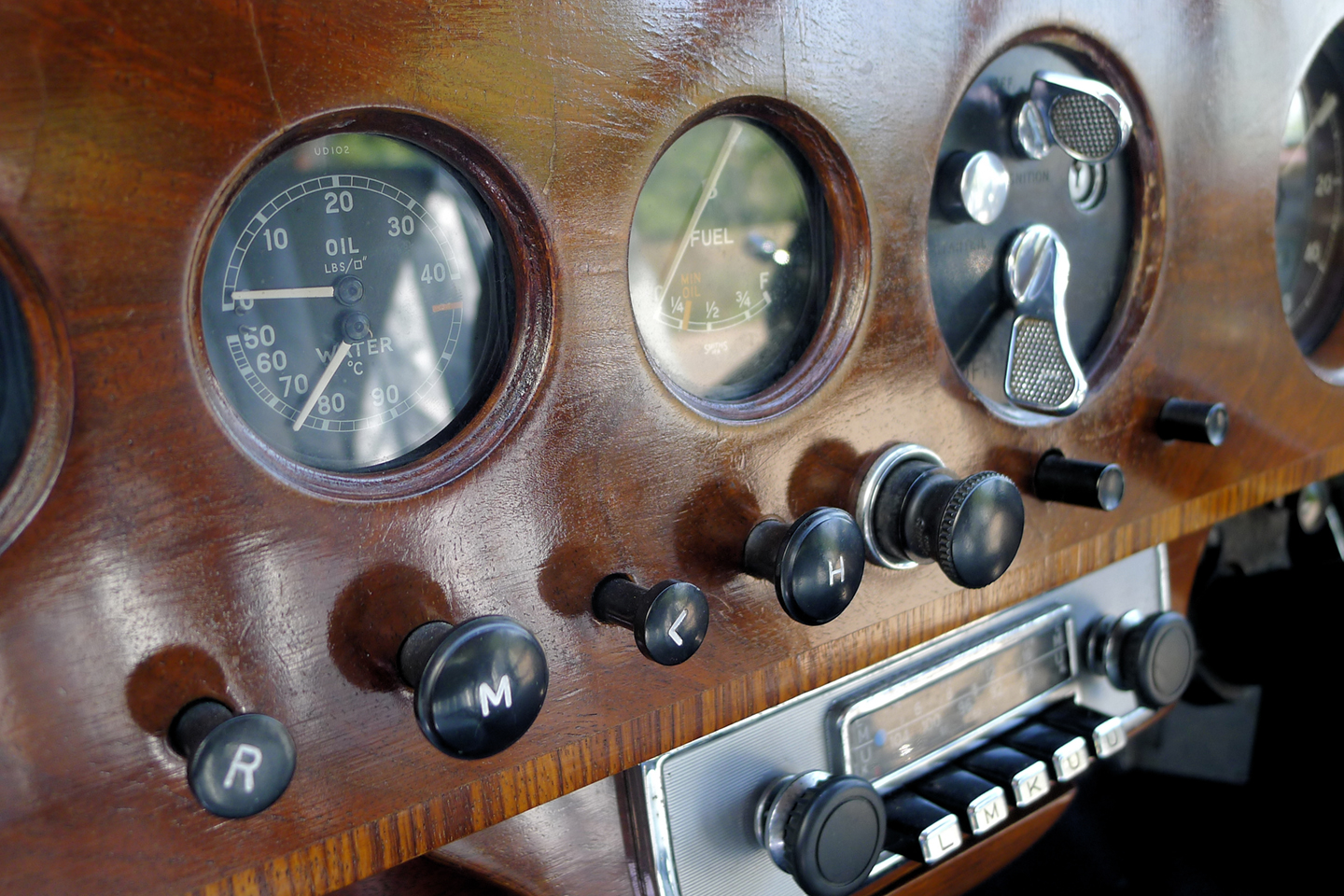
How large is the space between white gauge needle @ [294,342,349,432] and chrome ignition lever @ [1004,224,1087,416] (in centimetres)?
70

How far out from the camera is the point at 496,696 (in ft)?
2.11

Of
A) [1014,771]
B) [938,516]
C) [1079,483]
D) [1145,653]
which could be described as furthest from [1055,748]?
[938,516]

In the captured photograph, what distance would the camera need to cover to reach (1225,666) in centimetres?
176

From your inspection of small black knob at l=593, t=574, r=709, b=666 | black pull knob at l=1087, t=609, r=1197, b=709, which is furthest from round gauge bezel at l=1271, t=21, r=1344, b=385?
small black knob at l=593, t=574, r=709, b=666

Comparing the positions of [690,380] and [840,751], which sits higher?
[690,380]

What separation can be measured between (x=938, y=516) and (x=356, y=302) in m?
0.52

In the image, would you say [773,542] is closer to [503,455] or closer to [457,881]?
[503,455]

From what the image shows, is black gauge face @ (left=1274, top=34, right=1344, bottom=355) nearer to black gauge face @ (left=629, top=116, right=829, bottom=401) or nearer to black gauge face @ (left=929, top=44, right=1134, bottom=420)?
black gauge face @ (left=929, top=44, right=1134, bottom=420)

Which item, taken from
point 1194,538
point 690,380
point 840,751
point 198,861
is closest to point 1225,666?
point 1194,538

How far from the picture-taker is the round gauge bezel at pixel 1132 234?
1.08 metres

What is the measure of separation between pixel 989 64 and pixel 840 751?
2.40 ft

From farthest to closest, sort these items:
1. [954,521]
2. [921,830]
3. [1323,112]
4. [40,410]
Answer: [1323,112]
[921,830]
[954,521]
[40,410]

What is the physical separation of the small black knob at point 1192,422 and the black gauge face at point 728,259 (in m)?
0.51

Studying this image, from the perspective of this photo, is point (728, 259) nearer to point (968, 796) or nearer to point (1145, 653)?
point (968, 796)
